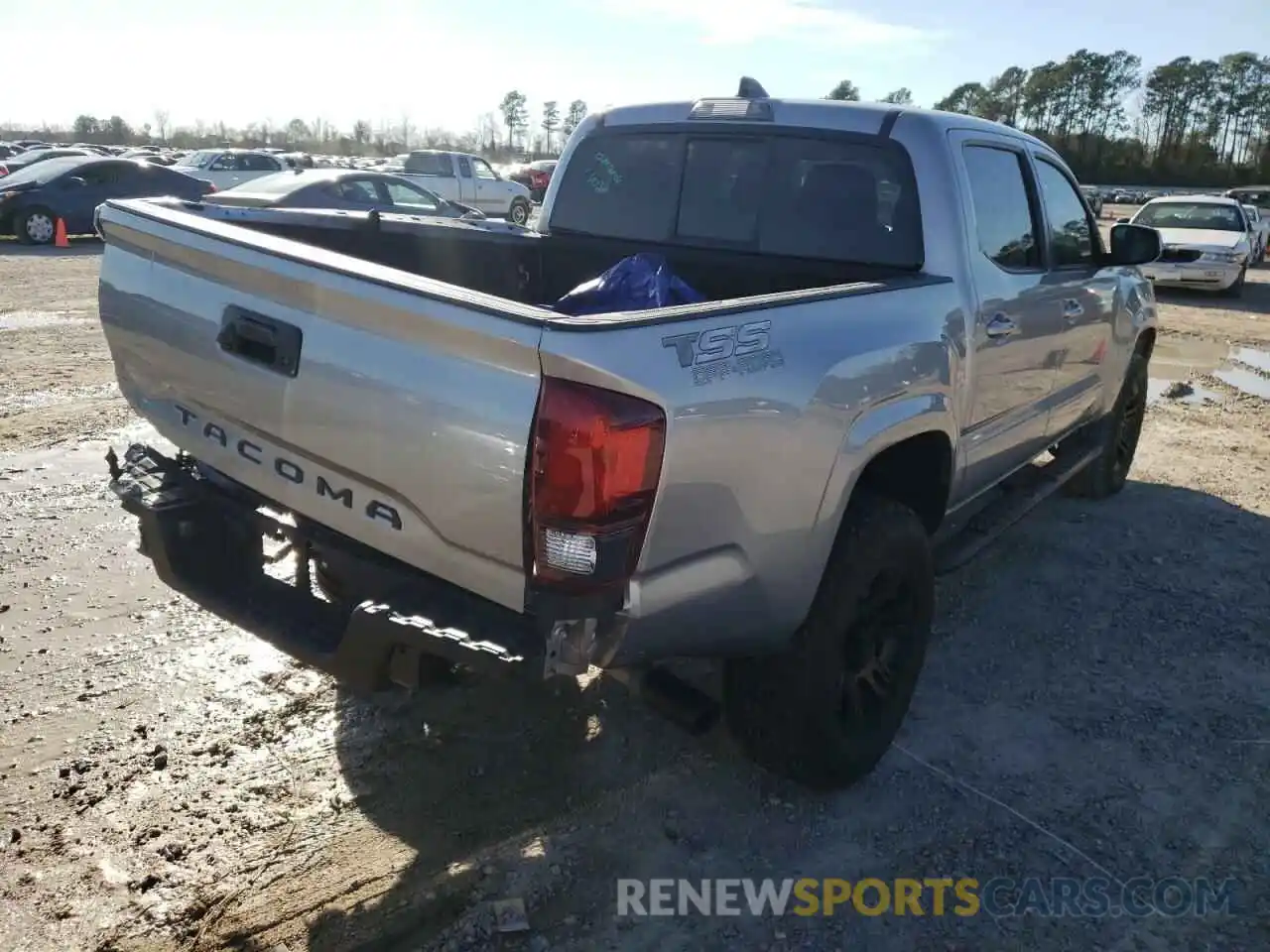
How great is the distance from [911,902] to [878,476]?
134cm

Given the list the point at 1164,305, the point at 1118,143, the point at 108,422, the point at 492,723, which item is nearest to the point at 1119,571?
the point at 492,723

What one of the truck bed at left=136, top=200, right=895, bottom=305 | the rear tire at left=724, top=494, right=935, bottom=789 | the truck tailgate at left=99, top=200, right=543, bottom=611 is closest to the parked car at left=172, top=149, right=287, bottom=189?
the truck bed at left=136, top=200, right=895, bottom=305

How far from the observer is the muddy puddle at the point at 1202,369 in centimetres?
938

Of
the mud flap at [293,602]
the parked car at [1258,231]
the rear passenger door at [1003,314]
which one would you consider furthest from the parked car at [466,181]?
the mud flap at [293,602]

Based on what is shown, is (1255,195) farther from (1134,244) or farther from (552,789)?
(552,789)

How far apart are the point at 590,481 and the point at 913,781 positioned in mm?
1816

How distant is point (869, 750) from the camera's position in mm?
3113

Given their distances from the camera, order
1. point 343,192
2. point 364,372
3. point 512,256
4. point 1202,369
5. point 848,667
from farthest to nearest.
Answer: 1. point 343,192
2. point 1202,369
3. point 512,256
4. point 848,667
5. point 364,372

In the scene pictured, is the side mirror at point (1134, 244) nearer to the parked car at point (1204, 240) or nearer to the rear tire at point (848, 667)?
the rear tire at point (848, 667)

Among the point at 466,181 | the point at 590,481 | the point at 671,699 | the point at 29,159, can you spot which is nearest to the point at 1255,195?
the point at 466,181

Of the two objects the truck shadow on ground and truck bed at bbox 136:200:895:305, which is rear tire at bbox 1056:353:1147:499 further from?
truck bed at bbox 136:200:895:305

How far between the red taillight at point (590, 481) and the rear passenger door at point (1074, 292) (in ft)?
9.26

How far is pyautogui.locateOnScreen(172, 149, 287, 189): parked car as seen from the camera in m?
22.0

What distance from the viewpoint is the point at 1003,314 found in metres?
3.77
